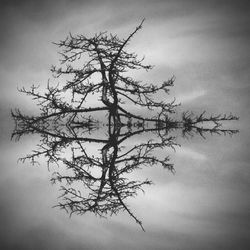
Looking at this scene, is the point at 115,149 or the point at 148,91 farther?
the point at 148,91

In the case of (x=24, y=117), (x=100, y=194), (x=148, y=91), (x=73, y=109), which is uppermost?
(x=148, y=91)

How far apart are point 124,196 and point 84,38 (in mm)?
2646

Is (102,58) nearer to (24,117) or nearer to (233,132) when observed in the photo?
(24,117)

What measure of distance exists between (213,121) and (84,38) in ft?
8.03

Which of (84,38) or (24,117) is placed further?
(24,117)

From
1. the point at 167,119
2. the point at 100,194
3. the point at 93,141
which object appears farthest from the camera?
the point at 167,119

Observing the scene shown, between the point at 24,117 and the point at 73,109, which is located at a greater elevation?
the point at 73,109

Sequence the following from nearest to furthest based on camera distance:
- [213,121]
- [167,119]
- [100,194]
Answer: [100,194] < [213,121] < [167,119]

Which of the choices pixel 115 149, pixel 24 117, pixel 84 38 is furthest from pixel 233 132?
pixel 24 117

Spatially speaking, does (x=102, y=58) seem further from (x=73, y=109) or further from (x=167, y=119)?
(x=167, y=119)

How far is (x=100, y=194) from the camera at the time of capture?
342cm

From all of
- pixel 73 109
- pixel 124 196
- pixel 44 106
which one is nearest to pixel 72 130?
pixel 73 109

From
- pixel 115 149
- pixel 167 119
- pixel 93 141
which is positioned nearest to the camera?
pixel 115 149

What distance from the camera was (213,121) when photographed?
5.65 m
